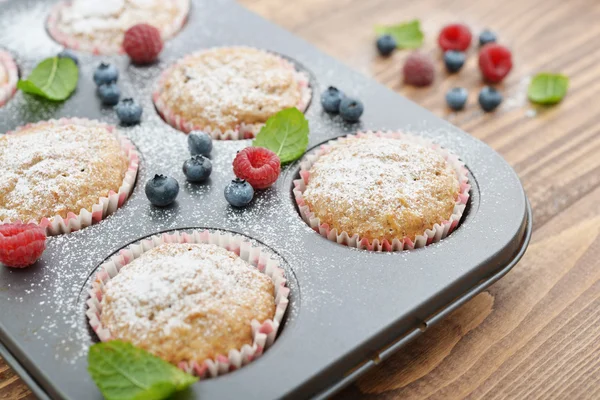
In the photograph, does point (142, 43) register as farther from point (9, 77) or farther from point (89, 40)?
point (9, 77)

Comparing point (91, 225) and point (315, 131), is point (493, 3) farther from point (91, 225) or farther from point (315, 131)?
point (91, 225)

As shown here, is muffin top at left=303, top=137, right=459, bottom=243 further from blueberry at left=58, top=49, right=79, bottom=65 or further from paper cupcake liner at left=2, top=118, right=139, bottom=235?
blueberry at left=58, top=49, right=79, bottom=65

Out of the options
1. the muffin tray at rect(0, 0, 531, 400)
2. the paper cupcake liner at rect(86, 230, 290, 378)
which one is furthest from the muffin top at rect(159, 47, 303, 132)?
the paper cupcake liner at rect(86, 230, 290, 378)

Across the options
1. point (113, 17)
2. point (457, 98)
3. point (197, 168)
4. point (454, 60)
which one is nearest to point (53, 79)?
point (113, 17)

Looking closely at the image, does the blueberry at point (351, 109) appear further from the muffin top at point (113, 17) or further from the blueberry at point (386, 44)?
the muffin top at point (113, 17)

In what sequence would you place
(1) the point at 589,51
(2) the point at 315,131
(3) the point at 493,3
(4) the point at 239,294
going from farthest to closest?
(3) the point at 493,3, (1) the point at 589,51, (2) the point at 315,131, (4) the point at 239,294

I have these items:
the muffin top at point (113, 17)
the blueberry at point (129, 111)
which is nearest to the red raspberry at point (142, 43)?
the muffin top at point (113, 17)

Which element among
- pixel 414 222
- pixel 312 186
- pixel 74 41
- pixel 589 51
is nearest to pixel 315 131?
pixel 312 186
